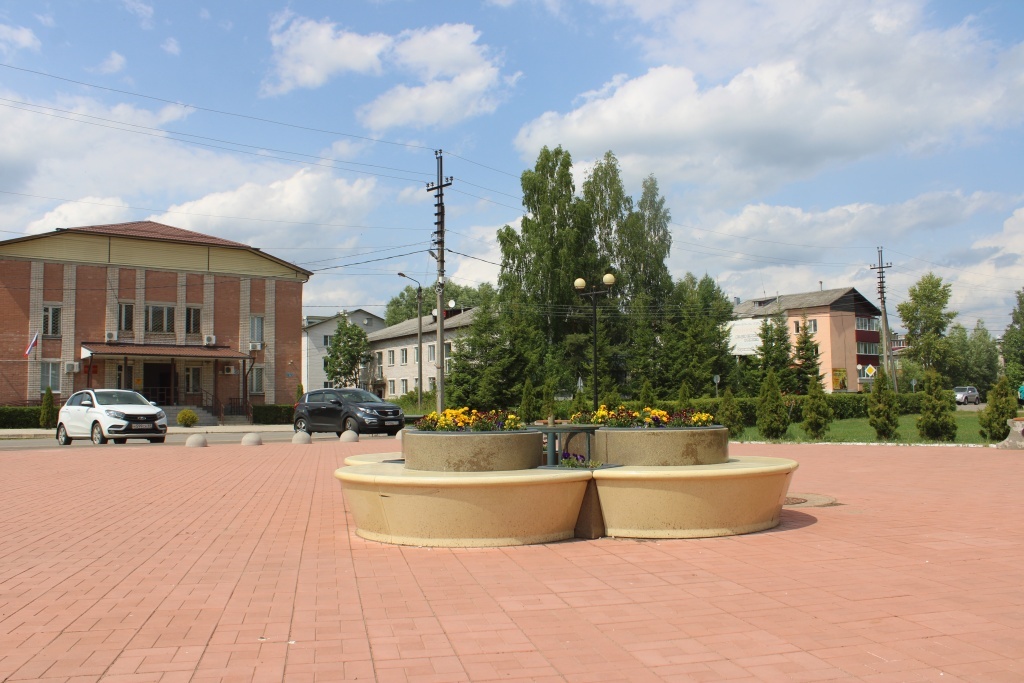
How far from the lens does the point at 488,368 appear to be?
1385 inches

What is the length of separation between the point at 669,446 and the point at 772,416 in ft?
55.0

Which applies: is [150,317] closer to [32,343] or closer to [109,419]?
[32,343]

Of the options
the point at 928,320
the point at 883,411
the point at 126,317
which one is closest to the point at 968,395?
the point at 928,320

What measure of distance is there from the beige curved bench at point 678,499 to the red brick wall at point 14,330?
39.3 meters

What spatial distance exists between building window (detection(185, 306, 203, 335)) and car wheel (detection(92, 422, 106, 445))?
21.9 meters

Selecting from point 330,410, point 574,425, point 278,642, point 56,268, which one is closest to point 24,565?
point 278,642

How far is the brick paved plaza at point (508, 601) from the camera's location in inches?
161

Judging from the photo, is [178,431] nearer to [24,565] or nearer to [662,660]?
[24,565]

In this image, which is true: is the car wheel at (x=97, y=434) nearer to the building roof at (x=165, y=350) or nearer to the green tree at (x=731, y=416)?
the green tree at (x=731, y=416)

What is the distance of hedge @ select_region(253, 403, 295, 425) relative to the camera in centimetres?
4206

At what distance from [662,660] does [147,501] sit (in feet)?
27.5

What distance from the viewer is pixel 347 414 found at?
26.4m

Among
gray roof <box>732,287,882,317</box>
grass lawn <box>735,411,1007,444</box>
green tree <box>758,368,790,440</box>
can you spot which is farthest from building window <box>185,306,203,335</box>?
gray roof <box>732,287,882,317</box>

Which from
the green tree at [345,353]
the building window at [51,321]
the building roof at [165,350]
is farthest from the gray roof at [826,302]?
the building window at [51,321]
